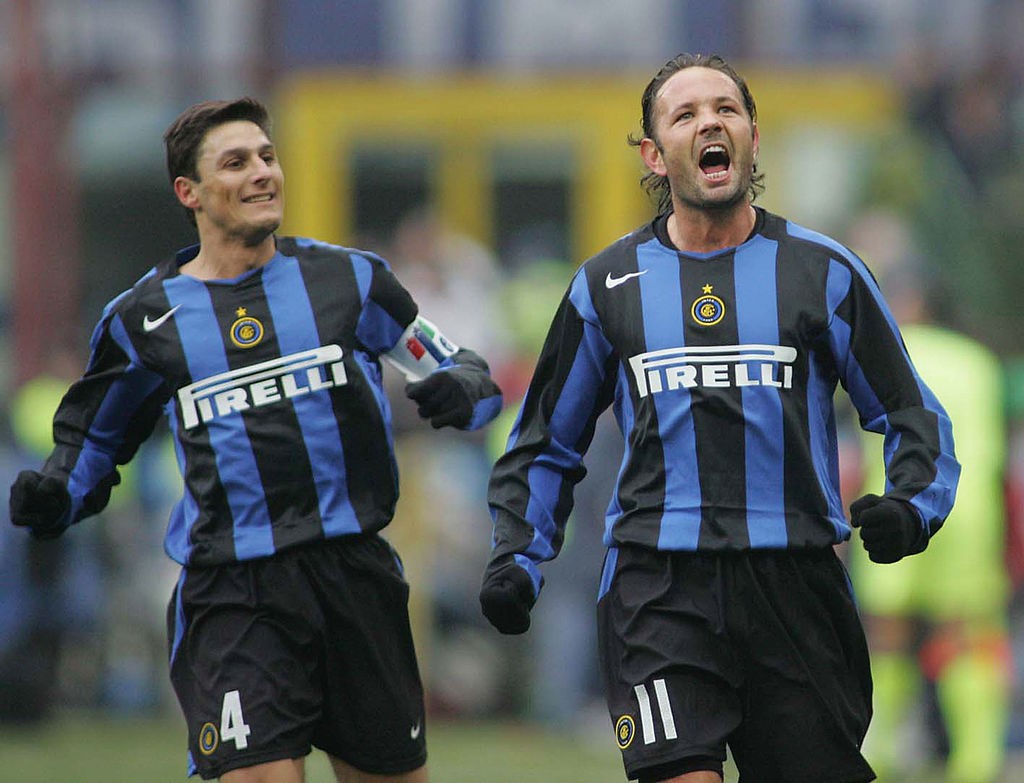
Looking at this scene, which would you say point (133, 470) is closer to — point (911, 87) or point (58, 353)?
point (58, 353)

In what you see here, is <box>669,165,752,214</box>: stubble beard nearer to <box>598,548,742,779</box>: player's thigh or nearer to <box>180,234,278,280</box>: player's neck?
<box>598,548,742,779</box>: player's thigh

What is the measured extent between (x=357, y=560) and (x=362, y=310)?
0.67 meters

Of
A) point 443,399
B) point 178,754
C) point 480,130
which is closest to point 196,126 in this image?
point 443,399

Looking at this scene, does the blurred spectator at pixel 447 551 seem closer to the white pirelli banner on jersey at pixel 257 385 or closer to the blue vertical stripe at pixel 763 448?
the white pirelli banner on jersey at pixel 257 385

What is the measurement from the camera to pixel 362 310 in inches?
211

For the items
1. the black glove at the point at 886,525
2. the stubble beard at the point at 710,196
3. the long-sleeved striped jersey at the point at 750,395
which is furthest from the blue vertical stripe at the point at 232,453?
the black glove at the point at 886,525

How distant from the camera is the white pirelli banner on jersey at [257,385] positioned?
521cm

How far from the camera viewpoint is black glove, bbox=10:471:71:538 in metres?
5.30

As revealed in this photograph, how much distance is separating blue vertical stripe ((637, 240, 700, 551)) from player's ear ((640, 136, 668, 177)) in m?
0.28

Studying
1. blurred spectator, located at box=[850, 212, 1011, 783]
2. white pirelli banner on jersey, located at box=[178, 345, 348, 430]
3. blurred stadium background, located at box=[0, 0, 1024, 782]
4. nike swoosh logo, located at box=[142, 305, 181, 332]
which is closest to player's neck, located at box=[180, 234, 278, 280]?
nike swoosh logo, located at box=[142, 305, 181, 332]

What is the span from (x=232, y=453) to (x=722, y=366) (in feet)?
4.50

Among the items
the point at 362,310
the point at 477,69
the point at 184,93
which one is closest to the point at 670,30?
the point at 477,69

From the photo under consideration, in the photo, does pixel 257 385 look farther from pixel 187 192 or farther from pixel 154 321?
pixel 187 192

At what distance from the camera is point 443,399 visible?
5133 mm
